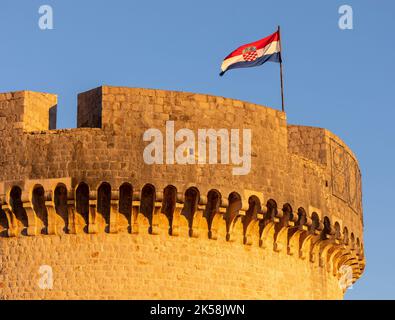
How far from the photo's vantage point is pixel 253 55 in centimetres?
3269

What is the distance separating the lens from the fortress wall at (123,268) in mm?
28875

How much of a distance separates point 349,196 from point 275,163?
2.87 meters

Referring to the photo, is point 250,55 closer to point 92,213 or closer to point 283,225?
point 283,225

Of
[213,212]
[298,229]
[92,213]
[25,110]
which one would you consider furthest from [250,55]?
[92,213]

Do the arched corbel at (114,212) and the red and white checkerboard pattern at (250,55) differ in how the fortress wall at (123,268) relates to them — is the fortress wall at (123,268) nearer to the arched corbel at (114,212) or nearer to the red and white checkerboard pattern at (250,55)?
the arched corbel at (114,212)

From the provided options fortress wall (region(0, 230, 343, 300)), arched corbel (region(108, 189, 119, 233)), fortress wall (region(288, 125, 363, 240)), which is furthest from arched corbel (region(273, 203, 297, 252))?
arched corbel (region(108, 189, 119, 233))

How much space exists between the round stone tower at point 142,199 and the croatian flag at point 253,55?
87.3 inches

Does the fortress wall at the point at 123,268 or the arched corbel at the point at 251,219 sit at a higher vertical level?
the arched corbel at the point at 251,219

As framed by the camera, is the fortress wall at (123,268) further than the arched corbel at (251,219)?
No

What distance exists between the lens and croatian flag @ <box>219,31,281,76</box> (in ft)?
107

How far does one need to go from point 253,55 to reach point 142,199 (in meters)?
4.96

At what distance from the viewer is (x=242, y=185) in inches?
1179

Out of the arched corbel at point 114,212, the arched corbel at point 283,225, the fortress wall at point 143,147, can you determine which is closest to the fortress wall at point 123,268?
the arched corbel at point 114,212
